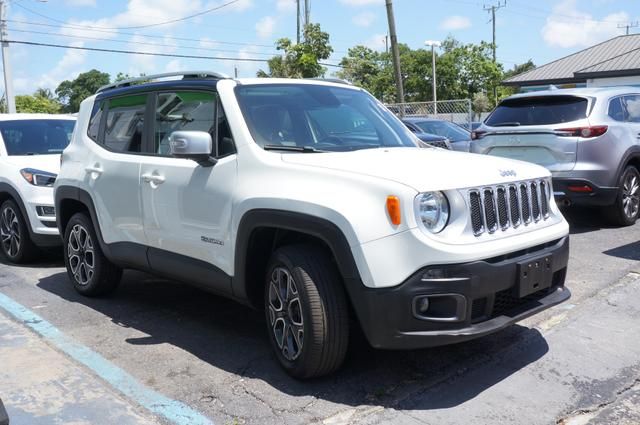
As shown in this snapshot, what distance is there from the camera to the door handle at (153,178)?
468cm

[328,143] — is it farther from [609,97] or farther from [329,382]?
[609,97]

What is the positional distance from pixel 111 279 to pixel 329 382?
269 centimetres

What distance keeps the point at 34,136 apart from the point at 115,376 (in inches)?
188

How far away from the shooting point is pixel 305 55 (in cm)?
2919

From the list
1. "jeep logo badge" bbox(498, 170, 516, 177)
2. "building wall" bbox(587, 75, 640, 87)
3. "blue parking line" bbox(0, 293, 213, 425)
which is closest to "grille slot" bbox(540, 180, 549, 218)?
"jeep logo badge" bbox(498, 170, 516, 177)

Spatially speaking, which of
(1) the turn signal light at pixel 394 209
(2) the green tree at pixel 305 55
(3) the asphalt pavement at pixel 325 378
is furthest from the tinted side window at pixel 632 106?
(2) the green tree at pixel 305 55

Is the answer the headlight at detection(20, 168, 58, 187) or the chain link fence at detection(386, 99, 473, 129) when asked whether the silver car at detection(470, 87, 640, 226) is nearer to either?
the headlight at detection(20, 168, 58, 187)

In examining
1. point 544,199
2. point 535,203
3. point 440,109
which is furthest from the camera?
point 440,109

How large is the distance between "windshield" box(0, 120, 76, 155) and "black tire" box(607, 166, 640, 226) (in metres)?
6.69

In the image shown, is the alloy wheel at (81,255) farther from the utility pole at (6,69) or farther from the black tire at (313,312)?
the utility pole at (6,69)

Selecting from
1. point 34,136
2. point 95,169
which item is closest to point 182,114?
point 95,169

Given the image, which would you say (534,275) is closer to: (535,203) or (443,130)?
(535,203)

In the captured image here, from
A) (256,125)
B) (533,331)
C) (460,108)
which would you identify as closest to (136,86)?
(256,125)

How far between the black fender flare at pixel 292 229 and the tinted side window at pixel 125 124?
1.54 meters
